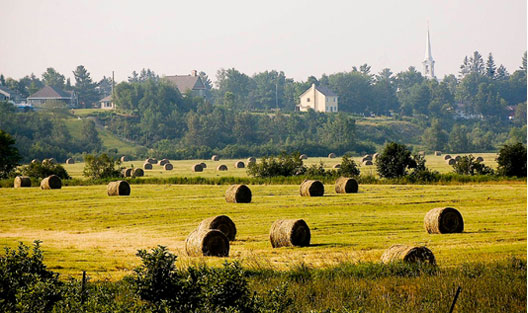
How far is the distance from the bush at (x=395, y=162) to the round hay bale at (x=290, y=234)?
32807mm

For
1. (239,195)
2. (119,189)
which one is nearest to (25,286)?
(239,195)

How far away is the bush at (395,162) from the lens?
5875 cm

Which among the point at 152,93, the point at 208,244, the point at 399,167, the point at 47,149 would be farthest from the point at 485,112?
the point at 208,244

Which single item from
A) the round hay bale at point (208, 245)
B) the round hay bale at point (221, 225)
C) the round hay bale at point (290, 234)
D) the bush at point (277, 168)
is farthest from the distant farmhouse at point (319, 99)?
the round hay bale at point (208, 245)

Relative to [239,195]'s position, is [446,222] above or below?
below

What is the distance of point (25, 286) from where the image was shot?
15.5m

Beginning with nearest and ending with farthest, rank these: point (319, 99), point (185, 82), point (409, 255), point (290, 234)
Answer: point (409, 255), point (290, 234), point (319, 99), point (185, 82)

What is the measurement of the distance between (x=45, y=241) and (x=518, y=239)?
1674 centimetres

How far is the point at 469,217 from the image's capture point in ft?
113

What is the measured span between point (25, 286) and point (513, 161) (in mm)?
45771

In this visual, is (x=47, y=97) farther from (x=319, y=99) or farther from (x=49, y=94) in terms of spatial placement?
(x=319, y=99)

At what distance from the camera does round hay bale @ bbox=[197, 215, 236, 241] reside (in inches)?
1096

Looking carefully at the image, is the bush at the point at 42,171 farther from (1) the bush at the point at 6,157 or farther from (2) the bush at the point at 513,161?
(2) the bush at the point at 513,161

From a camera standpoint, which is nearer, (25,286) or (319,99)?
(25,286)
